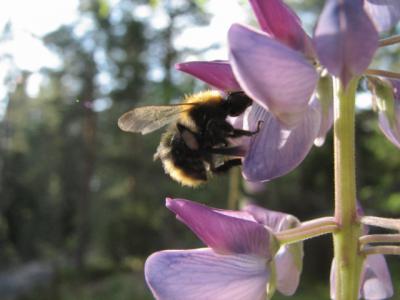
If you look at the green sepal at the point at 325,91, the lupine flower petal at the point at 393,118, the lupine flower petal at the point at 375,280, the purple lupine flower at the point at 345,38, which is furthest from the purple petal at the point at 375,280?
the purple lupine flower at the point at 345,38

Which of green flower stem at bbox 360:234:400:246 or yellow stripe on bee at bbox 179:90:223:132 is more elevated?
yellow stripe on bee at bbox 179:90:223:132

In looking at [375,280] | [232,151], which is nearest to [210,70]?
[232,151]

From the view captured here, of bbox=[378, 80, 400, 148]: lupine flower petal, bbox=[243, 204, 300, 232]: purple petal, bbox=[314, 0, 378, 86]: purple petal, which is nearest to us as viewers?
bbox=[314, 0, 378, 86]: purple petal

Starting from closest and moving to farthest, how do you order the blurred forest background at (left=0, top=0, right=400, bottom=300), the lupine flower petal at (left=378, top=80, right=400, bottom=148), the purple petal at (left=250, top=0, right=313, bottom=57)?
the purple petal at (left=250, top=0, right=313, bottom=57), the lupine flower petal at (left=378, top=80, right=400, bottom=148), the blurred forest background at (left=0, top=0, right=400, bottom=300)

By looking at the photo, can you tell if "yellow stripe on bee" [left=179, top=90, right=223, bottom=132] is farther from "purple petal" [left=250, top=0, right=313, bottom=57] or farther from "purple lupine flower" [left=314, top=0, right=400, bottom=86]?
"purple lupine flower" [left=314, top=0, right=400, bottom=86]

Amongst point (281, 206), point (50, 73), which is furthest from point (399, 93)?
point (50, 73)

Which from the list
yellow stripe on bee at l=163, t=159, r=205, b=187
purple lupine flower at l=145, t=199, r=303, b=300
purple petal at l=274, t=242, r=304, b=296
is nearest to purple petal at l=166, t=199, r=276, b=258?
purple lupine flower at l=145, t=199, r=303, b=300

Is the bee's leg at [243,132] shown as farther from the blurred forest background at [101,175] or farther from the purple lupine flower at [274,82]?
the blurred forest background at [101,175]

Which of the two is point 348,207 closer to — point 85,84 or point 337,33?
point 337,33
